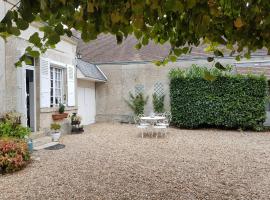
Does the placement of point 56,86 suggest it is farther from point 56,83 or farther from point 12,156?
point 12,156

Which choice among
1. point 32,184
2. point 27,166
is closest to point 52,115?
point 27,166

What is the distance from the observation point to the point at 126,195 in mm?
4887

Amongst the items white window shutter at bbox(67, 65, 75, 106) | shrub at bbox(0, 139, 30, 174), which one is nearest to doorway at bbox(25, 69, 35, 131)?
white window shutter at bbox(67, 65, 75, 106)

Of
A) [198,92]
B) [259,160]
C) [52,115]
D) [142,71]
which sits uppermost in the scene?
[142,71]

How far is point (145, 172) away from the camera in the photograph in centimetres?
639

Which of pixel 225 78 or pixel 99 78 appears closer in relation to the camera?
pixel 225 78

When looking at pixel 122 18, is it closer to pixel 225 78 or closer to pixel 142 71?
pixel 225 78

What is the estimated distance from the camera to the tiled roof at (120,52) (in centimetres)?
1856

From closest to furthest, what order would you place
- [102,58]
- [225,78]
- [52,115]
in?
[52,115] → [225,78] → [102,58]

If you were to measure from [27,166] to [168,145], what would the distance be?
16.5 feet

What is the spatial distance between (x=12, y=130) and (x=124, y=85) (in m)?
10.5

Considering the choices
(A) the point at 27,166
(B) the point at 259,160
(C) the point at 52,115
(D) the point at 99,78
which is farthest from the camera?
(D) the point at 99,78

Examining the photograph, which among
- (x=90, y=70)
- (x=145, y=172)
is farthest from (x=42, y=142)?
(x=90, y=70)

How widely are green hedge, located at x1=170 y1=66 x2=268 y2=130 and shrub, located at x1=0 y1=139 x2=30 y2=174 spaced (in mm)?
A: 9514
